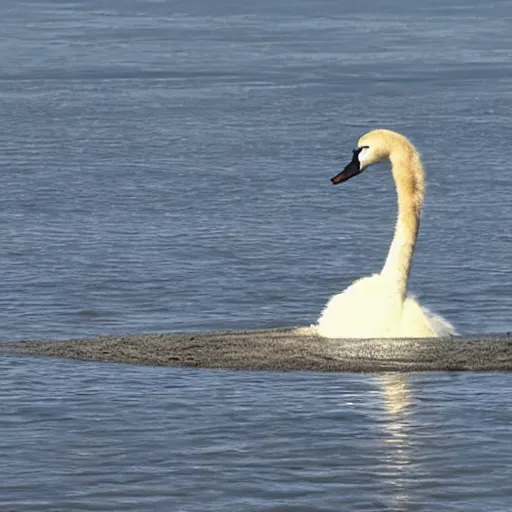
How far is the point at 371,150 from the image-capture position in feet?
32.1

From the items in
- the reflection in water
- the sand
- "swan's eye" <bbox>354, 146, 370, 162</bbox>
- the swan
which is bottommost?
the reflection in water

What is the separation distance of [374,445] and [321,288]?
375 centimetres

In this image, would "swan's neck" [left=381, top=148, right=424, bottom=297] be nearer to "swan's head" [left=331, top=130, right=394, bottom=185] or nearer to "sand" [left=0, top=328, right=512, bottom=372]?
"swan's head" [left=331, top=130, right=394, bottom=185]

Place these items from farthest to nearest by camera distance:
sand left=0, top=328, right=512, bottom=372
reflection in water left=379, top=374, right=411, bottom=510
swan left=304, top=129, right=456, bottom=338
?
swan left=304, top=129, right=456, bottom=338 → sand left=0, top=328, right=512, bottom=372 → reflection in water left=379, top=374, right=411, bottom=510

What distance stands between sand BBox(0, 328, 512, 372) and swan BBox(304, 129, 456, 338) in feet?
0.24

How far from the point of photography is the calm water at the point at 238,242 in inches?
271

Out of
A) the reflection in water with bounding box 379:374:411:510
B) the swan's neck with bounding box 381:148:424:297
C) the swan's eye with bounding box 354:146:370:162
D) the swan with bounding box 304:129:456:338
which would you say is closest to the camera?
the reflection in water with bounding box 379:374:411:510

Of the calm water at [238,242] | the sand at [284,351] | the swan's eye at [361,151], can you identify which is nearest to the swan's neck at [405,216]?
the swan's eye at [361,151]

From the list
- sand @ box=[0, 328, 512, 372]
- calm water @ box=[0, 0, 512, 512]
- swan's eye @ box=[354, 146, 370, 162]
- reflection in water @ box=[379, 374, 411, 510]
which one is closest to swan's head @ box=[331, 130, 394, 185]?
swan's eye @ box=[354, 146, 370, 162]

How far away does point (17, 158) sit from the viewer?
1562 centimetres

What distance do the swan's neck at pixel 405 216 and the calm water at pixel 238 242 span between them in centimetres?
66

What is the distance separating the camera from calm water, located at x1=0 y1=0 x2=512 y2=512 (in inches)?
271

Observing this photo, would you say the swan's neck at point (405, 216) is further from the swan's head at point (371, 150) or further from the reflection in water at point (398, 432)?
the reflection in water at point (398, 432)

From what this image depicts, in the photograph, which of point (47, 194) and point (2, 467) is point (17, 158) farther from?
point (2, 467)
